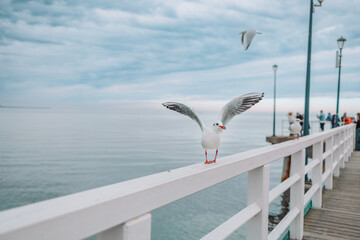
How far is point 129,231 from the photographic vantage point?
3.21 feet

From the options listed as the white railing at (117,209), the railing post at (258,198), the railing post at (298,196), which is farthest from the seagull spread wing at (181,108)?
the railing post at (298,196)

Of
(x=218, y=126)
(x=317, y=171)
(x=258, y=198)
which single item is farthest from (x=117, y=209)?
(x=317, y=171)

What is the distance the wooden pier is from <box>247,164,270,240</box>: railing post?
154 centimetres

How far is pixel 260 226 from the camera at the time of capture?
6.81ft

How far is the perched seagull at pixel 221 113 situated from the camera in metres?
1.84

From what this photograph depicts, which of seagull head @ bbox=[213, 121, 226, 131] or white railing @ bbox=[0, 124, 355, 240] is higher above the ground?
seagull head @ bbox=[213, 121, 226, 131]

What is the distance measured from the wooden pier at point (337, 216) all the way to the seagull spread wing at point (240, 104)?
83.1 inches

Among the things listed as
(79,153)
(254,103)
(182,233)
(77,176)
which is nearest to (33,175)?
(77,176)

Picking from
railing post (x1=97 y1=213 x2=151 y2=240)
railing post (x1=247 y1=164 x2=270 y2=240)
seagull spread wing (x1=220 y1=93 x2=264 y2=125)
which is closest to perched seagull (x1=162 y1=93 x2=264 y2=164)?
seagull spread wing (x1=220 y1=93 x2=264 y2=125)

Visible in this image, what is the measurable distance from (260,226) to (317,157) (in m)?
2.57

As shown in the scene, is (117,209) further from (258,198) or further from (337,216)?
(337,216)

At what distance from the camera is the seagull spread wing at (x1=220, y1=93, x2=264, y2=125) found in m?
1.92

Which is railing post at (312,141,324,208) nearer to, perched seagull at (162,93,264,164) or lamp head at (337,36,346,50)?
perched seagull at (162,93,264,164)

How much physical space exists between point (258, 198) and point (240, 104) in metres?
0.65
